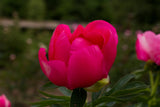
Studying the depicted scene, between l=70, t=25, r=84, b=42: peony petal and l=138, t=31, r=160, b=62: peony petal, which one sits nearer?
l=70, t=25, r=84, b=42: peony petal

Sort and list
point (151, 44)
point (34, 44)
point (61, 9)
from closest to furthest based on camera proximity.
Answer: point (151, 44), point (34, 44), point (61, 9)

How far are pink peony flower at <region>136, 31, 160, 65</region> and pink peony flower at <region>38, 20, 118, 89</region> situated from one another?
16 centimetres

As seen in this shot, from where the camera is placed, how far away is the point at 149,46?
545mm

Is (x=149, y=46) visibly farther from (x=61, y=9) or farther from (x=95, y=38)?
(x=61, y=9)

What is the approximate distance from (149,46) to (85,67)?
0.22 metres

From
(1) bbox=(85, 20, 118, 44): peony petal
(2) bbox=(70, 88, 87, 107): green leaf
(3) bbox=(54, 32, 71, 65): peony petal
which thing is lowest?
(2) bbox=(70, 88, 87, 107): green leaf

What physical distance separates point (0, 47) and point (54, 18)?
7.54 m

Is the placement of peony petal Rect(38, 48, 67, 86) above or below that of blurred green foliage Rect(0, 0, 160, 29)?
above

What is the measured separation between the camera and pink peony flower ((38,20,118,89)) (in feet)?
1.23

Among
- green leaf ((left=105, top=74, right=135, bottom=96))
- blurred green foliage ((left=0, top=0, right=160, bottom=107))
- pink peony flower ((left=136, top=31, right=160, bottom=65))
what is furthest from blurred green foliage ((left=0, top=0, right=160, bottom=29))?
green leaf ((left=105, top=74, right=135, bottom=96))

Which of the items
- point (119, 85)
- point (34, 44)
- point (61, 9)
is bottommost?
point (61, 9)

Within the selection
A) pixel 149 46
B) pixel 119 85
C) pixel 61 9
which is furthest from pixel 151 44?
pixel 61 9

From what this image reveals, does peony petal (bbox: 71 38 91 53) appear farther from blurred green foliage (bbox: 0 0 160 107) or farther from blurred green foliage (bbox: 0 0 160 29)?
blurred green foliage (bbox: 0 0 160 29)

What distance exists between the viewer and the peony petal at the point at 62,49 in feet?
1.28
